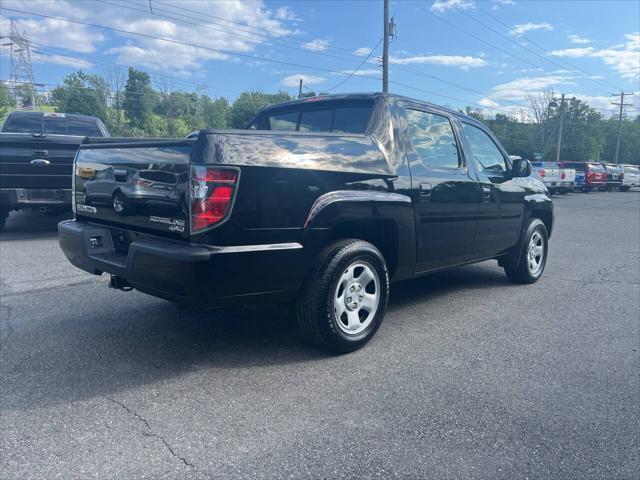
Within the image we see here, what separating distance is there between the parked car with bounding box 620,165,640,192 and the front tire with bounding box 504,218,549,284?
108 feet

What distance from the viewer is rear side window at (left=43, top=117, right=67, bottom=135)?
9.70 m

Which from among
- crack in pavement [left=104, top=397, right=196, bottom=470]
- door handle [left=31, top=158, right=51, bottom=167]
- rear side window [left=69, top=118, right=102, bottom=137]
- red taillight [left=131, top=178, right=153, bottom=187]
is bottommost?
crack in pavement [left=104, top=397, right=196, bottom=470]

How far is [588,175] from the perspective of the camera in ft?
99.7

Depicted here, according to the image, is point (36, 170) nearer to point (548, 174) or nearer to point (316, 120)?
point (316, 120)

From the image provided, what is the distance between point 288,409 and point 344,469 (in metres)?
0.64

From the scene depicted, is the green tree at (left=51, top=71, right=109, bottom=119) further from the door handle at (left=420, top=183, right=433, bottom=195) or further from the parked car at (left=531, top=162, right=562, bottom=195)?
the door handle at (left=420, top=183, right=433, bottom=195)

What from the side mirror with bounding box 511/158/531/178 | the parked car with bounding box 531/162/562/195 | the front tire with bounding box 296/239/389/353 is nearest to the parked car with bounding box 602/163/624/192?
the parked car with bounding box 531/162/562/195

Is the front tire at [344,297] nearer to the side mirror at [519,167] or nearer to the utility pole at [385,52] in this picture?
the side mirror at [519,167]

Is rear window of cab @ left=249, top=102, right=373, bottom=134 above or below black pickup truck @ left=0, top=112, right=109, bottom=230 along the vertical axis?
above

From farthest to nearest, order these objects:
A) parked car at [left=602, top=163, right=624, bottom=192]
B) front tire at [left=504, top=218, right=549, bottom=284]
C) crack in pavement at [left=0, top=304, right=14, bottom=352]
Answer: parked car at [left=602, top=163, right=624, bottom=192], front tire at [left=504, top=218, right=549, bottom=284], crack in pavement at [left=0, top=304, right=14, bottom=352]

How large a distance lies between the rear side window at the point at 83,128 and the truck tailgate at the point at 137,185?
6343mm

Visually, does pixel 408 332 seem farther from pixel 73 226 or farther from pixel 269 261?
pixel 73 226

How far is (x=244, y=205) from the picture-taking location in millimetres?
3102

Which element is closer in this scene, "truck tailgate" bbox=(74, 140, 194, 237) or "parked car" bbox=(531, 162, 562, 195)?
"truck tailgate" bbox=(74, 140, 194, 237)
